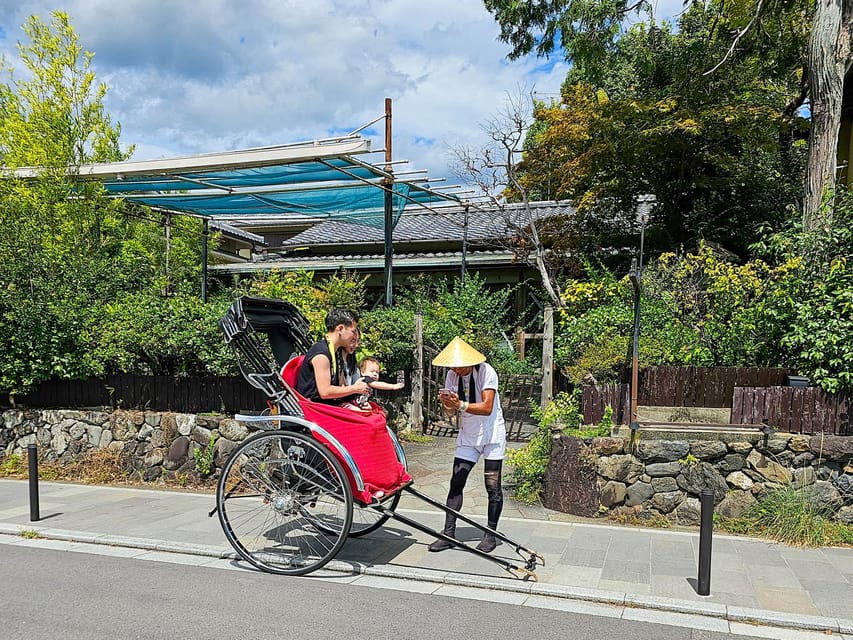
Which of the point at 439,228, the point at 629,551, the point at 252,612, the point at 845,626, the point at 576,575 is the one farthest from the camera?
the point at 439,228

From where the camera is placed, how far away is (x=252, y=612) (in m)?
4.32

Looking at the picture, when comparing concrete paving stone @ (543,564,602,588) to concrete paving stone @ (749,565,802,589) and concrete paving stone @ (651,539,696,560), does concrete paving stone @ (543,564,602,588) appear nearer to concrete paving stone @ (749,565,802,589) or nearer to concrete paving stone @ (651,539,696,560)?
concrete paving stone @ (651,539,696,560)

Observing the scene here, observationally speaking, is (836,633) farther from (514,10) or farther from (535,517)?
(514,10)

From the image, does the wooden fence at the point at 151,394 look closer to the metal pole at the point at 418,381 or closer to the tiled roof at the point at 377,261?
the metal pole at the point at 418,381

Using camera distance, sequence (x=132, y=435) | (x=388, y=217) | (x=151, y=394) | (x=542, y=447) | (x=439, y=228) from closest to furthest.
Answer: (x=542, y=447)
(x=132, y=435)
(x=151, y=394)
(x=388, y=217)
(x=439, y=228)

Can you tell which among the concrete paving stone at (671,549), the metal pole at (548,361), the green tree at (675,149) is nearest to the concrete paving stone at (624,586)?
the concrete paving stone at (671,549)

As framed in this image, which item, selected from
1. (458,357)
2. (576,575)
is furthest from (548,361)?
(576,575)

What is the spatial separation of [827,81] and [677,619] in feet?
22.6

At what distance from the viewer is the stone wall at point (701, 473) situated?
6.01 m

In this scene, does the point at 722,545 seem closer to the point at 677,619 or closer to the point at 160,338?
the point at 677,619

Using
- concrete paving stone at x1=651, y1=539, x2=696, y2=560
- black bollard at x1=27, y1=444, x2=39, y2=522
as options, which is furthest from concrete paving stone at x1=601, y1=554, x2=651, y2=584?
black bollard at x1=27, y1=444, x2=39, y2=522

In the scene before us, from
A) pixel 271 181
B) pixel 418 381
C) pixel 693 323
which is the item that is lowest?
pixel 418 381

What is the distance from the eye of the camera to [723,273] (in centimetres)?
761

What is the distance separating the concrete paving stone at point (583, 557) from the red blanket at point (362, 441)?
1551 mm
